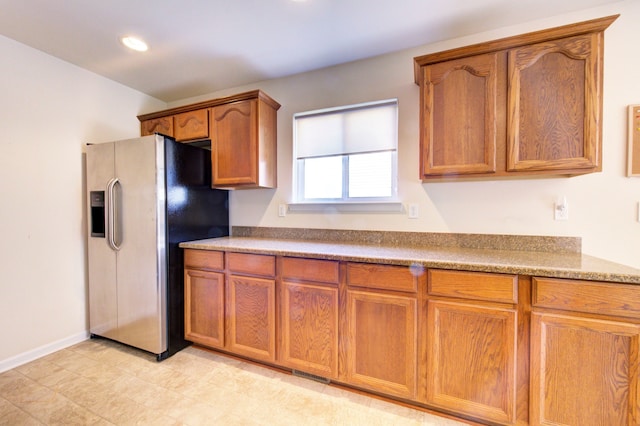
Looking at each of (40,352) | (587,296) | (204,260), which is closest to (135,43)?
(204,260)

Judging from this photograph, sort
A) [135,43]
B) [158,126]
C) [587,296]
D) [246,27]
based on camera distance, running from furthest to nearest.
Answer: [158,126], [135,43], [246,27], [587,296]

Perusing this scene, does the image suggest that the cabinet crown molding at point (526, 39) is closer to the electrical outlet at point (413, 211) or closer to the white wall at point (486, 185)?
the white wall at point (486, 185)

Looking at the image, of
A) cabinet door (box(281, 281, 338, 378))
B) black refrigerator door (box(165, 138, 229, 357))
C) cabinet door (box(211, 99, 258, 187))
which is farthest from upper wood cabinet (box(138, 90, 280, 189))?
cabinet door (box(281, 281, 338, 378))

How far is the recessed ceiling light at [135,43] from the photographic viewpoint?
6.71 ft

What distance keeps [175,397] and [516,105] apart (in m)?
2.80

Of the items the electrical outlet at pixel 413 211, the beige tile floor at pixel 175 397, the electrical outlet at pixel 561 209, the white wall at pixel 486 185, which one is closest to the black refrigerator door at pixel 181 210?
the beige tile floor at pixel 175 397

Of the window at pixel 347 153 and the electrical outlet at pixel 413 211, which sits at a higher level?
the window at pixel 347 153

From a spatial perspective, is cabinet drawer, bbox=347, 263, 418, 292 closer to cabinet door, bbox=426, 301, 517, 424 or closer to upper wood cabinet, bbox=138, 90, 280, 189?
cabinet door, bbox=426, 301, 517, 424

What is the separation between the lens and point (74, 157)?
238 centimetres

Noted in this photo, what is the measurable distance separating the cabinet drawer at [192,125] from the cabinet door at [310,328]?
1.67 meters

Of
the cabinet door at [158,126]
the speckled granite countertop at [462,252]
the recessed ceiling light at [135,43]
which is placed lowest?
the speckled granite countertop at [462,252]

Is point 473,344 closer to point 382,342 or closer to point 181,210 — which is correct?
point 382,342

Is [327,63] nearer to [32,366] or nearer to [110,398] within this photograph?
[110,398]

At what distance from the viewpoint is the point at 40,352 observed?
215cm
